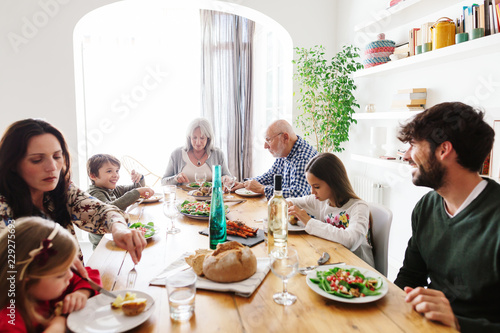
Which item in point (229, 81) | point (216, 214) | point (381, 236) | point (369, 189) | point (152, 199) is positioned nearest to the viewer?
point (216, 214)

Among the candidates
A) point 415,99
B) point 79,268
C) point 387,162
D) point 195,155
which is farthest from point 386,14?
point 79,268

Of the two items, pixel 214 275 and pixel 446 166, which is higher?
pixel 446 166

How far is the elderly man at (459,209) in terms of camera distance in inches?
45.4

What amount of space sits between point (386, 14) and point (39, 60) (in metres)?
3.17

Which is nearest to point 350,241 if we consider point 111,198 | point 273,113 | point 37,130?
point 37,130

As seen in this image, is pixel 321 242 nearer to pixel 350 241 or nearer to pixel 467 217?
pixel 350 241

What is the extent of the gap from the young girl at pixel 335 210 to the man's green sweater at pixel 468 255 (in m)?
0.27

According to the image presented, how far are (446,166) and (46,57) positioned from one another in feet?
11.7

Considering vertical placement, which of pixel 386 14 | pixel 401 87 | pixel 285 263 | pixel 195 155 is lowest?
pixel 285 263

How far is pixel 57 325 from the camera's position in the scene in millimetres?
866

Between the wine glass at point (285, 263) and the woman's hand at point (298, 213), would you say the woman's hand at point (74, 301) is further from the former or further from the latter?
the woman's hand at point (298, 213)

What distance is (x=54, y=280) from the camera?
→ 2.89 feet

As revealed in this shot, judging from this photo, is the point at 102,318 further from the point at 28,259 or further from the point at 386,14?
the point at 386,14

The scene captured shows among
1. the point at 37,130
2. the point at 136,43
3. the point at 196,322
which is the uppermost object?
the point at 136,43
